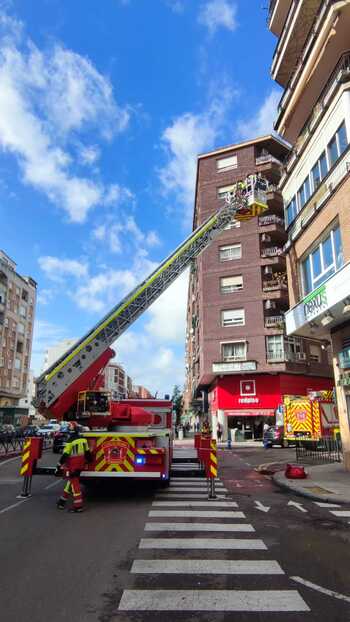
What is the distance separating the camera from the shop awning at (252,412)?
36656mm

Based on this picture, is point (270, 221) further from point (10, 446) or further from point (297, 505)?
point (297, 505)

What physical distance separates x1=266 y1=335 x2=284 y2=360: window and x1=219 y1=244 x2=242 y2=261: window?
26.3 feet

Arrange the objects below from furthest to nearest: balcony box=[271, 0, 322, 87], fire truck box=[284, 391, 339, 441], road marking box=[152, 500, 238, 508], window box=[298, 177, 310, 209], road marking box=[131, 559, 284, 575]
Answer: fire truck box=[284, 391, 339, 441]
window box=[298, 177, 310, 209]
balcony box=[271, 0, 322, 87]
road marking box=[152, 500, 238, 508]
road marking box=[131, 559, 284, 575]

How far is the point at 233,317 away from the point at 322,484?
90.7 ft

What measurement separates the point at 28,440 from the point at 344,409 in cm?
1000

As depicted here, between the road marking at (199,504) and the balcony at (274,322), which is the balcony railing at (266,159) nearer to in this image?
the balcony at (274,322)

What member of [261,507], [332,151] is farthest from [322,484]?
[332,151]

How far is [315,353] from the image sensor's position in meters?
41.1

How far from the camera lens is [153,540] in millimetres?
6363

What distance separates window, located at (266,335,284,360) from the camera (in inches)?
1444

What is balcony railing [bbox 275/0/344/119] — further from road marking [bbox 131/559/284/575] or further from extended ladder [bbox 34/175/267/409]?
road marking [bbox 131/559/284/575]

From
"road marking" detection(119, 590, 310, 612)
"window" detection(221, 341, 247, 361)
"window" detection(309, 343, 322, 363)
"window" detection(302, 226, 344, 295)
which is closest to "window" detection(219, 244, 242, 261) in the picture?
"window" detection(221, 341, 247, 361)

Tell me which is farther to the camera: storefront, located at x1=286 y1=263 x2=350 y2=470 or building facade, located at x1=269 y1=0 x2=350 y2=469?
building facade, located at x1=269 y1=0 x2=350 y2=469

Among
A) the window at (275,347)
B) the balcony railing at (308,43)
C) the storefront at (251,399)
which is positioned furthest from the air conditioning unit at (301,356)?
the balcony railing at (308,43)
